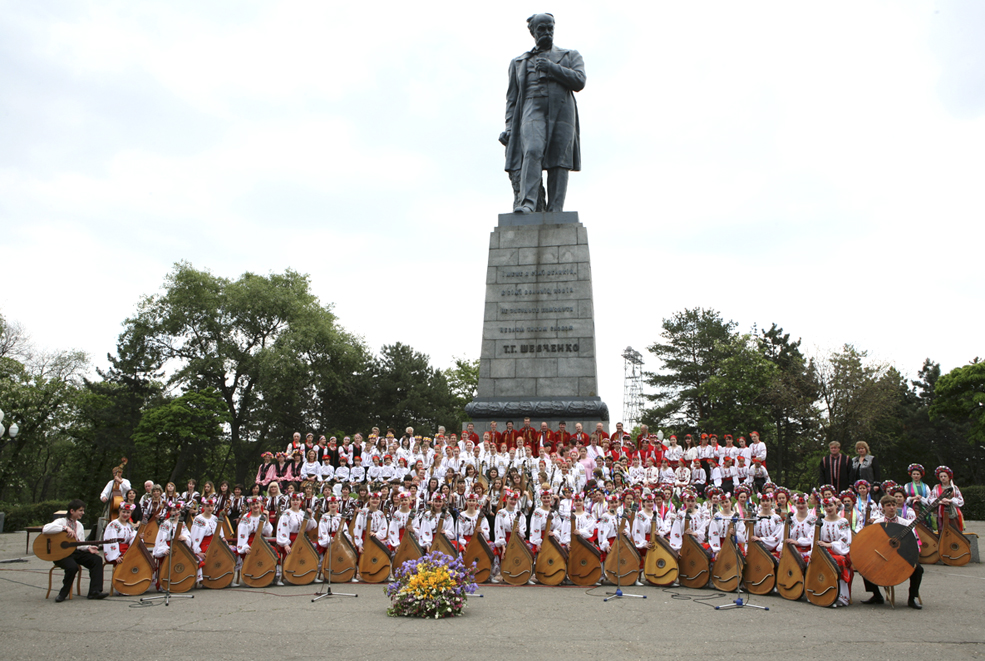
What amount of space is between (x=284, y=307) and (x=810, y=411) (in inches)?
1207

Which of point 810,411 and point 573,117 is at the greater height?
point 573,117

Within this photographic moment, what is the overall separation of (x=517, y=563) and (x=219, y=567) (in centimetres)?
461

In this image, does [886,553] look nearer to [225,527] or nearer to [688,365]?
[225,527]

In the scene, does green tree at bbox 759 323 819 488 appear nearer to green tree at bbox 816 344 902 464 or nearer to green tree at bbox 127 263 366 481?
green tree at bbox 816 344 902 464

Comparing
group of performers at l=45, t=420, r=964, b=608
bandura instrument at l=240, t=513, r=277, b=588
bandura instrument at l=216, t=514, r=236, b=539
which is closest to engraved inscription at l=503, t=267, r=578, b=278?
group of performers at l=45, t=420, r=964, b=608

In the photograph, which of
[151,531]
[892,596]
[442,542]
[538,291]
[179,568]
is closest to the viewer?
[892,596]

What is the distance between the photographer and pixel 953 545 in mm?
12641

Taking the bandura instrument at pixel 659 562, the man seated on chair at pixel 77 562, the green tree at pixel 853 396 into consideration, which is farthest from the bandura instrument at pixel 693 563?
the green tree at pixel 853 396

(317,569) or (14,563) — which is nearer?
(317,569)

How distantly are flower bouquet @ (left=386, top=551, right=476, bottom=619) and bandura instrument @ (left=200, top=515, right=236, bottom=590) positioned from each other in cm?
377

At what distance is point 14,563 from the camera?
14406 mm

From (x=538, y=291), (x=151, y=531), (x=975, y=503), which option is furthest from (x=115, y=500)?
(x=975, y=503)

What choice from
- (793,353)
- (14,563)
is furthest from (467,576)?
(793,353)

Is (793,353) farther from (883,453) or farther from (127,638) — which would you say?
(127,638)
